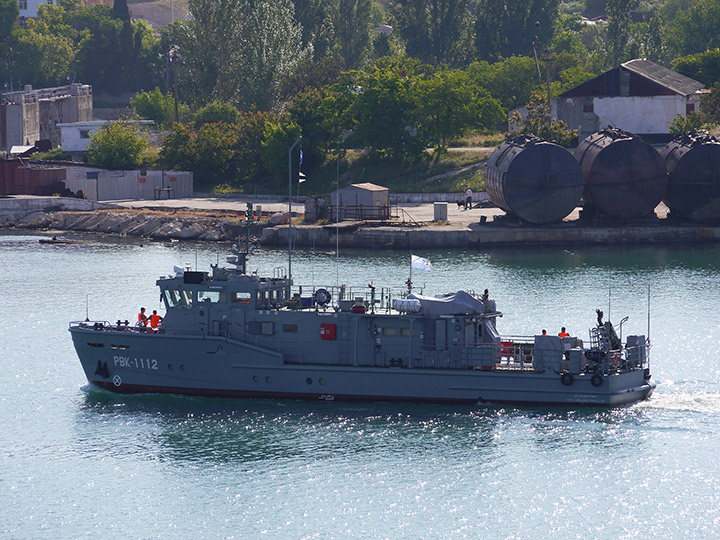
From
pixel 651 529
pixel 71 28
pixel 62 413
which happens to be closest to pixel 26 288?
pixel 62 413

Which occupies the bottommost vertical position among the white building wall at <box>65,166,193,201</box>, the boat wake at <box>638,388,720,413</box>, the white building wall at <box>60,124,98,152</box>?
the boat wake at <box>638,388,720,413</box>

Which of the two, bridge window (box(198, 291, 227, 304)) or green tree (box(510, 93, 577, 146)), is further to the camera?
green tree (box(510, 93, 577, 146))

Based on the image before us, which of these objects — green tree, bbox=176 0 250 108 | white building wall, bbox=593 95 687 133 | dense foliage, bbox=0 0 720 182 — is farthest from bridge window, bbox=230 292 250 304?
green tree, bbox=176 0 250 108

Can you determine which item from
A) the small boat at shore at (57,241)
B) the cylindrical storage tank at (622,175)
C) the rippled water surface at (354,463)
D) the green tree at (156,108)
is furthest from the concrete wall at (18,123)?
the rippled water surface at (354,463)

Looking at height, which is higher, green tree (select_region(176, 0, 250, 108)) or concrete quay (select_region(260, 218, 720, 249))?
green tree (select_region(176, 0, 250, 108))

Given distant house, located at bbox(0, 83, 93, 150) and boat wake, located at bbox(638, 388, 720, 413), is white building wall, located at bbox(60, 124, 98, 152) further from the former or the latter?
boat wake, located at bbox(638, 388, 720, 413)

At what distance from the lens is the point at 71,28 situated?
596ft

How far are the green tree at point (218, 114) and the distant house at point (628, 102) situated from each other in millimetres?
32712

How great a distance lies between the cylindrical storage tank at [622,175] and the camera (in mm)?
73250

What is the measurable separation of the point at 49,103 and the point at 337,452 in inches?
4267

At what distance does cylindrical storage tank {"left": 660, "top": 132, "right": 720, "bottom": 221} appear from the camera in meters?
74.1

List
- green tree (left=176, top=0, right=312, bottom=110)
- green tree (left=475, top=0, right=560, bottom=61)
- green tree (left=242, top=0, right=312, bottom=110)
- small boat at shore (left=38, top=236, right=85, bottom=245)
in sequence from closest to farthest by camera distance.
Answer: small boat at shore (left=38, top=236, right=85, bottom=245)
green tree (left=242, top=0, right=312, bottom=110)
green tree (left=176, top=0, right=312, bottom=110)
green tree (left=475, top=0, right=560, bottom=61)

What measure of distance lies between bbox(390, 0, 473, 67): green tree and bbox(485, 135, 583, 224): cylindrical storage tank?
67665mm

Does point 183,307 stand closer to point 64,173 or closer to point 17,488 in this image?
point 17,488
